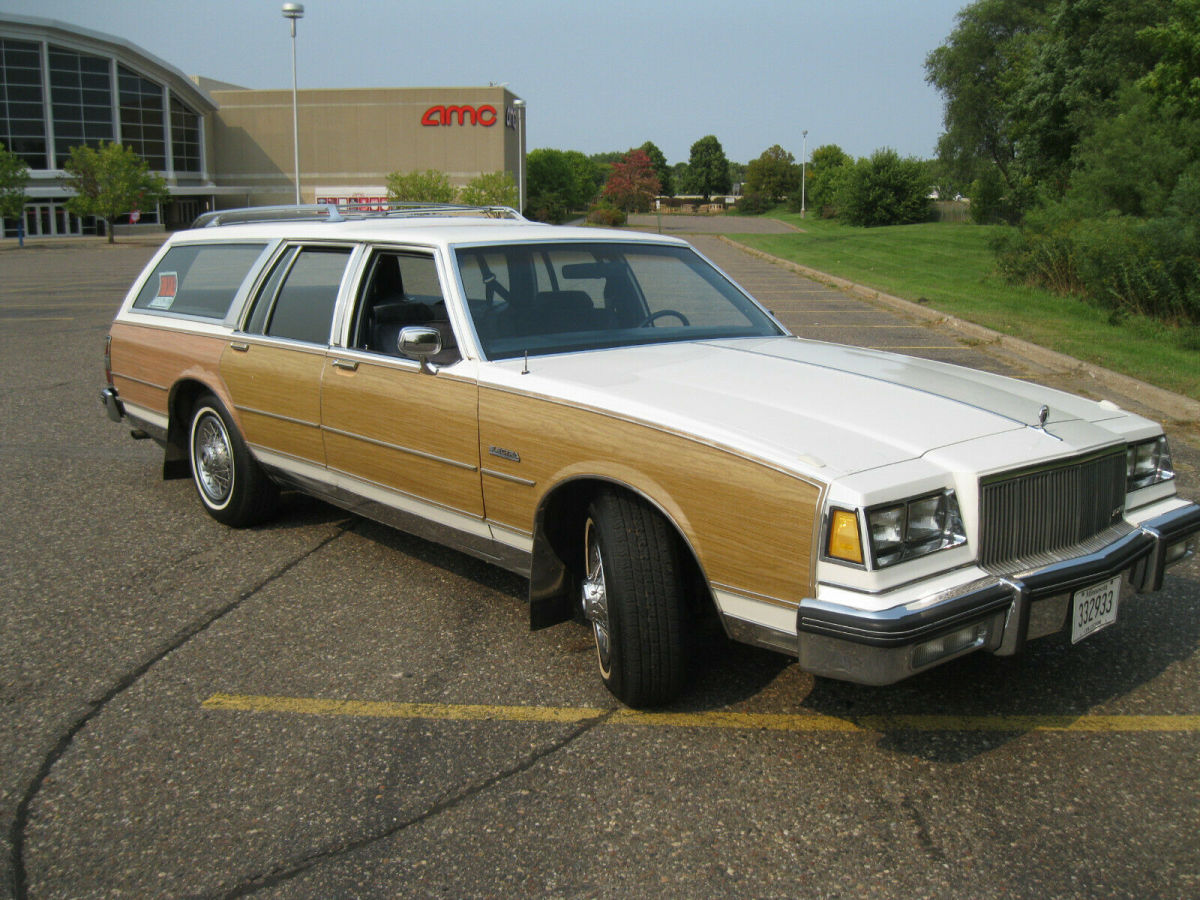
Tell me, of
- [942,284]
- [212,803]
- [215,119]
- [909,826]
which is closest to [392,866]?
[212,803]

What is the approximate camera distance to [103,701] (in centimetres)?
384

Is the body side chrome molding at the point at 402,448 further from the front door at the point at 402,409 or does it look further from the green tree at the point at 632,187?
the green tree at the point at 632,187

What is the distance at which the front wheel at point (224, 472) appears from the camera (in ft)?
18.4

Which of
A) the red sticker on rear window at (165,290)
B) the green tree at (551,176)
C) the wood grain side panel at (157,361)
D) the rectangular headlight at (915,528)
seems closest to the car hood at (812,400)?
the rectangular headlight at (915,528)

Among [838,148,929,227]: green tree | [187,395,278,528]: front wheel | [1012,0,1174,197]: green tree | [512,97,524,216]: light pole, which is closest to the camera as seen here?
[187,395,278,528]: front wheel

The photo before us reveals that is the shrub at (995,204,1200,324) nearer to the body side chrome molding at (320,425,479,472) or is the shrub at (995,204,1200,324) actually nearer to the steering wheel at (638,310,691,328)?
the steering wheel at (638,310,691,328)

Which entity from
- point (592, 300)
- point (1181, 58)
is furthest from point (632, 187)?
point (592, 300)

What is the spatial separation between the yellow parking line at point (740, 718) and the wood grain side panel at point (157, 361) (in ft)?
8.22

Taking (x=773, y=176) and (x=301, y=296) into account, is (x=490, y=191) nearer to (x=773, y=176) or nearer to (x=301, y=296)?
(x=301, y=296)

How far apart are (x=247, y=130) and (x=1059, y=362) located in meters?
73.9

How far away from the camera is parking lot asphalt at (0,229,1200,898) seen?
Result: 283 cm

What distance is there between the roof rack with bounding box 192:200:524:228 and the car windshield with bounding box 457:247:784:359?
1.34 metres

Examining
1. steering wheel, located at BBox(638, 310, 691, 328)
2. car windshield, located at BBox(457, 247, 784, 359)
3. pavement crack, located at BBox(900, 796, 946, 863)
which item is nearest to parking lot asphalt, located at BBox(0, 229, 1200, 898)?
pavement crack, located at BBox(900, 796, 946, 863)

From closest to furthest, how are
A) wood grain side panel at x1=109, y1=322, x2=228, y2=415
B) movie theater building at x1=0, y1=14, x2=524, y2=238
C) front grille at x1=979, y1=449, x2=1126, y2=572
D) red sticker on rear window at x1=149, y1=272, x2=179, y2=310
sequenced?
front grille at x1=979, y1=449, x2=1126, y2=572, wood grain side panel at x1=109, y1=322, x2=228, y2=415, red sticker on rear window at x1=149, y1=272, x2=179, y2=310, movie theater building at x1=0, y1=14, x2=524, y2=238
